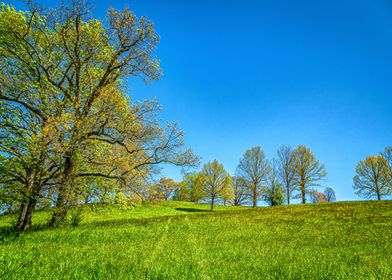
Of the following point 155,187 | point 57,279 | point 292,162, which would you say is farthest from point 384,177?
point 57,279

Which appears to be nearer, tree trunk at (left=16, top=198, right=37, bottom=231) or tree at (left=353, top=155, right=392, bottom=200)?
tree trunk at (left=16, top=198, right=37, bottom=231)

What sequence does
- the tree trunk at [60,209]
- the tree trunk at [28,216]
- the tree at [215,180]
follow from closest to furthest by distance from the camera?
the tree trunk at [60,209], the tree trunk at [28,216], the tree at [215,180]

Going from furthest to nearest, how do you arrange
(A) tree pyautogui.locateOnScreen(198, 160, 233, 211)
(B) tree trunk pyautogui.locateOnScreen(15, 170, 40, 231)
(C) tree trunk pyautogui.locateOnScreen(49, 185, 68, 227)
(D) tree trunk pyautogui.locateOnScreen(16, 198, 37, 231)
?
(A) tree pyautogui.locateOnScreen(198, 160, 233, 211)
(D) tree trunk pyautogui.locateOnScreen(16, 198, 37, 231)
(C) tree trunk pyautogui.locateOnScreen(49, 185, 68, 227)
(B) tree trunk pyautogui.locateOnScreen(15, 170, 40, 231)

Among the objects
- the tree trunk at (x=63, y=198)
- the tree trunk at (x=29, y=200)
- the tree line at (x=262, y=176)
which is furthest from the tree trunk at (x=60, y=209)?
the tree line at (x=262, y=176)

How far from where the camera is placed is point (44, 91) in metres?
14.0

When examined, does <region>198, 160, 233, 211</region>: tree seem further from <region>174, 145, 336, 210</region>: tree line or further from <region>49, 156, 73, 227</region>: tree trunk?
<region>49, 156, 73, 227</region>: tree trunk

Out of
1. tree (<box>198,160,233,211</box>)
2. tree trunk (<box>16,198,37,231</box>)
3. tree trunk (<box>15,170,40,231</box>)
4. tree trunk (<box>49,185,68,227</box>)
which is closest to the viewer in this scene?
tree trunk (<box>15,170,40,231</box>)

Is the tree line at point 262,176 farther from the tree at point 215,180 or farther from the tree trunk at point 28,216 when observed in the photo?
the tree trunk at point 28,216

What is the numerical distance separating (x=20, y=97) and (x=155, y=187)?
920 centimetres

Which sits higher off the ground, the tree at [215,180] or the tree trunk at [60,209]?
the tree at [215,180]

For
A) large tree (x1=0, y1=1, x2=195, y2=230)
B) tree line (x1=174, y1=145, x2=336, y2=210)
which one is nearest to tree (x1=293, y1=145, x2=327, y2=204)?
tree line (x1=174, y1=145, x2=336, y2=210)

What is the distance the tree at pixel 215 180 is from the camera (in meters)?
52.2

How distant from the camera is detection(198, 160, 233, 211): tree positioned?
52219 mm

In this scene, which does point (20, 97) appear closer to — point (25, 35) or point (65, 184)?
point (25, 35)
